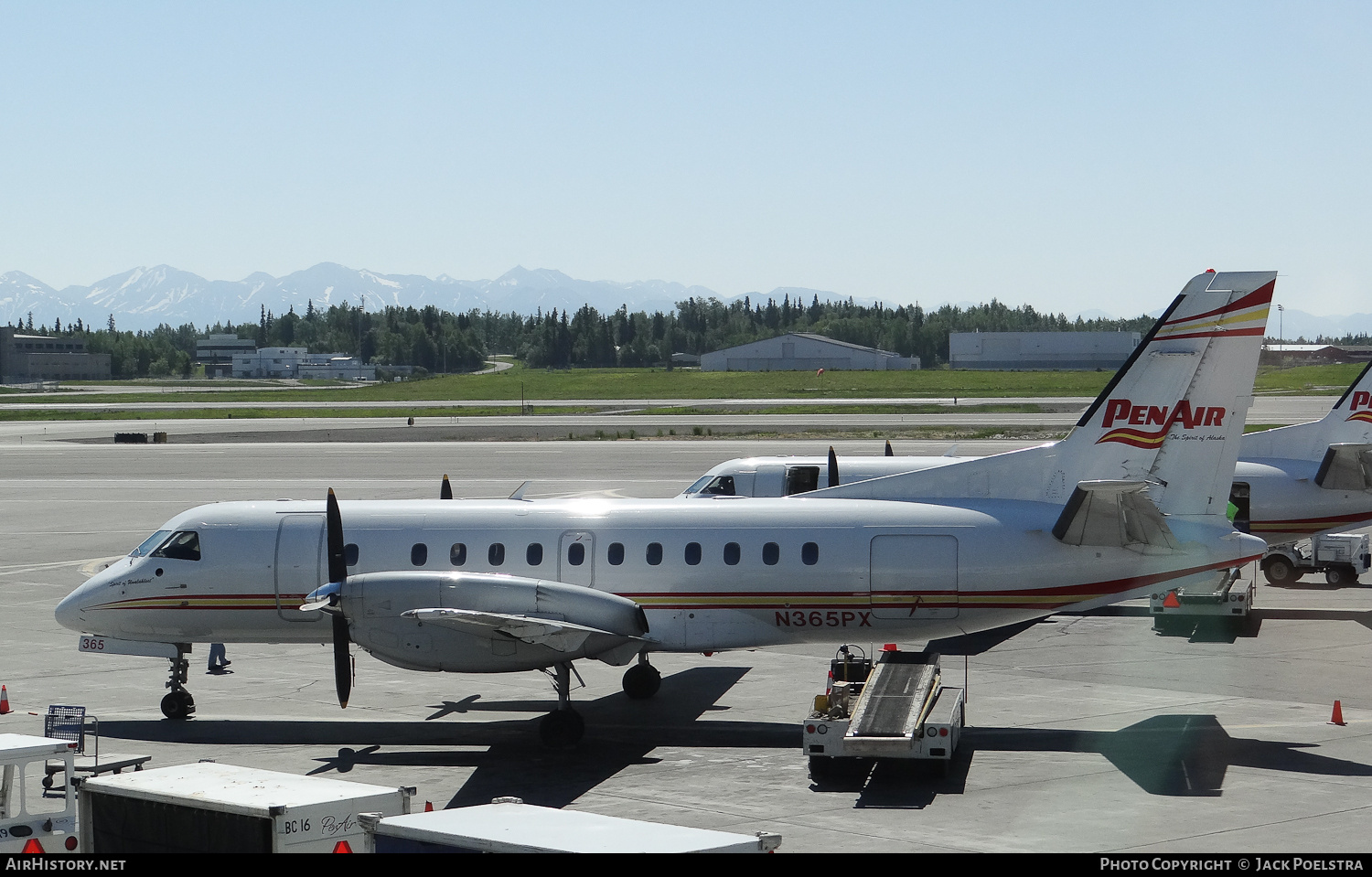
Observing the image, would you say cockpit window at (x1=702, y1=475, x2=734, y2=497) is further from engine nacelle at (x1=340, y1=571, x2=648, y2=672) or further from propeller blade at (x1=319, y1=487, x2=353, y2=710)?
propeller blade at (x1=319, y1=487, x2=353, y2=710)

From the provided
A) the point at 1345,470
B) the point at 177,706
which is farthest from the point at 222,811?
the point at 1345,470

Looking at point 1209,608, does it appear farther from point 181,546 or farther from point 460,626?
point 181,546

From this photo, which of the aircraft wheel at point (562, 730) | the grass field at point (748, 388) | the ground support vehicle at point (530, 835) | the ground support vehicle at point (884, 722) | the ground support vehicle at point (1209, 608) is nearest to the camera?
the ground support vehicle at point (530, 835)

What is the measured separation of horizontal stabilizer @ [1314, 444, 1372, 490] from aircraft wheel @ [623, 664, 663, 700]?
15837mm

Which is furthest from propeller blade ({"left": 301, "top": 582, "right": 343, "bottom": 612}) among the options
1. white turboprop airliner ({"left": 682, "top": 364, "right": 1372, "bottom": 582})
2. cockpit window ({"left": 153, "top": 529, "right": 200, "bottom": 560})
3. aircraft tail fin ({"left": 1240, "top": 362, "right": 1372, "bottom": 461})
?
aircraft tail fin ({"left": 1240, "top": 362, "right": 1372, "bottom": 461})

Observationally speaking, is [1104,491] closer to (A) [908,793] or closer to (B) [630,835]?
(A) [908,793]

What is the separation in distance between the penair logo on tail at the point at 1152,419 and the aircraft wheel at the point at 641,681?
26.1ft

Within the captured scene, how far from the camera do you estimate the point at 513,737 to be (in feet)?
61.6

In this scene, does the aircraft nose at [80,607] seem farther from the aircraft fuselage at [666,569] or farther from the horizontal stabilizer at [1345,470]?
the horizontal stabilizer at [1345,470]

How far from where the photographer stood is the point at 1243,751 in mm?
16625

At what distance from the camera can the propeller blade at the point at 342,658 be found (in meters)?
16.7

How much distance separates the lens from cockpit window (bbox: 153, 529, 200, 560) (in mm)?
20062

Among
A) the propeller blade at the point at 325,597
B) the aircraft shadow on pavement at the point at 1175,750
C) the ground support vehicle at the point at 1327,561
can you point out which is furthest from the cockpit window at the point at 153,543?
the ground support vehicle at the point at 1327,561

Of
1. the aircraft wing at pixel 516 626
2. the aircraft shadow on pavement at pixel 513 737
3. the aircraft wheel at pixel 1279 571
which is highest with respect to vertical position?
the aircraft wing at pixel 516 626
